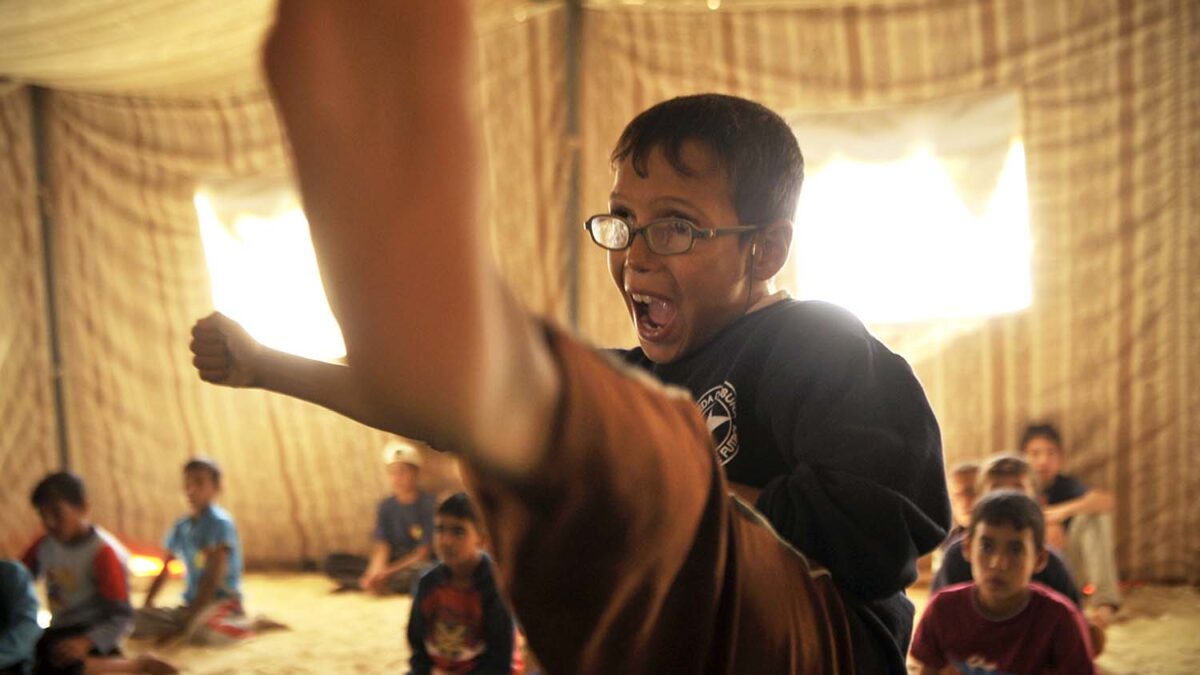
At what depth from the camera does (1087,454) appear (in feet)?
16.7

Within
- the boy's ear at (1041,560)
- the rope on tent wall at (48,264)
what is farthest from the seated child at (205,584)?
the boy's ear at (1041,560)

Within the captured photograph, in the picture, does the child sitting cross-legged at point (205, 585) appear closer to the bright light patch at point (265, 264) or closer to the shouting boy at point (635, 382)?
the bright light patch at point (265, 264)

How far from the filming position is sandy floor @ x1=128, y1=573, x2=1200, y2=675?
402 cm

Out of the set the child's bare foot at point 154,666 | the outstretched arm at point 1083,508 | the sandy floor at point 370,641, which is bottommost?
the sandy floor at point 370,641

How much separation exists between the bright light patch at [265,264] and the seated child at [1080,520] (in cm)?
352

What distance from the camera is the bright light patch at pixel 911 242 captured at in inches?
200

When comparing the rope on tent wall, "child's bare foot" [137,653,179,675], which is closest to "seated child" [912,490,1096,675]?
"child's bare foot" [137,653,179,675]

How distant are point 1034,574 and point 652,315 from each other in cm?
279

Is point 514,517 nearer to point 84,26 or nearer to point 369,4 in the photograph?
point 369,4

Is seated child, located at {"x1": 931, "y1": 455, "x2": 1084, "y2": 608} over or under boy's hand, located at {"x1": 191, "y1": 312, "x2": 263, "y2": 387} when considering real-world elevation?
under

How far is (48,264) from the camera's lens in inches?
255

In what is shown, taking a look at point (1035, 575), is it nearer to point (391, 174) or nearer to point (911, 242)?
point (911, 242)

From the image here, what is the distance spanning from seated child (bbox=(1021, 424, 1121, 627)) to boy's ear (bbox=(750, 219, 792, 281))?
4.05 meters

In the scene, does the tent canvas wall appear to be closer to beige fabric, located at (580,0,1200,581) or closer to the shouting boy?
beige fabric, located at (580,0,1200,581)
